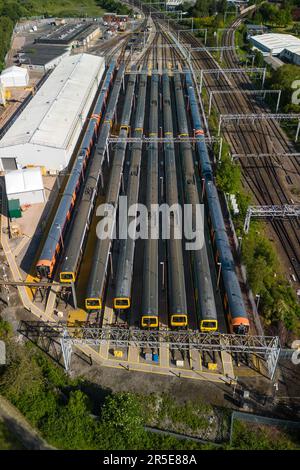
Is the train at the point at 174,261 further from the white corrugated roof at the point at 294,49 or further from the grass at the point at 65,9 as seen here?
the grass at the point at 65,9

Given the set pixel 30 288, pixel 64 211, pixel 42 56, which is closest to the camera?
pixel 30 288

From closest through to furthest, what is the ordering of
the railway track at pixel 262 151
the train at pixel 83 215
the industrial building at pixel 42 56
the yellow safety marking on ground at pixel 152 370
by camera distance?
1. the yellow safety marking on ground at pixel 152 370
2. the train at pixel 83 215
3. the railway track at pixel 262 151
4. the industrial building at pixel 42 56

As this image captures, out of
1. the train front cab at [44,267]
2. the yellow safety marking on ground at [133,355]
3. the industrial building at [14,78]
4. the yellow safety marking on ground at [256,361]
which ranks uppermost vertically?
the industrial building at [14,78]

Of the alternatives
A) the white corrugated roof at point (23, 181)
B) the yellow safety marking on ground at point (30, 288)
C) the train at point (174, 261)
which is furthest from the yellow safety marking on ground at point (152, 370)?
the white corrugated roof at point (23, 181)

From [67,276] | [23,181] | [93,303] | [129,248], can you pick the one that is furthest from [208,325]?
[23,181]

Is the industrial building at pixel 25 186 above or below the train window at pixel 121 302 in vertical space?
above

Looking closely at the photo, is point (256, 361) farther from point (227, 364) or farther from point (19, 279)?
point (19, 279)
